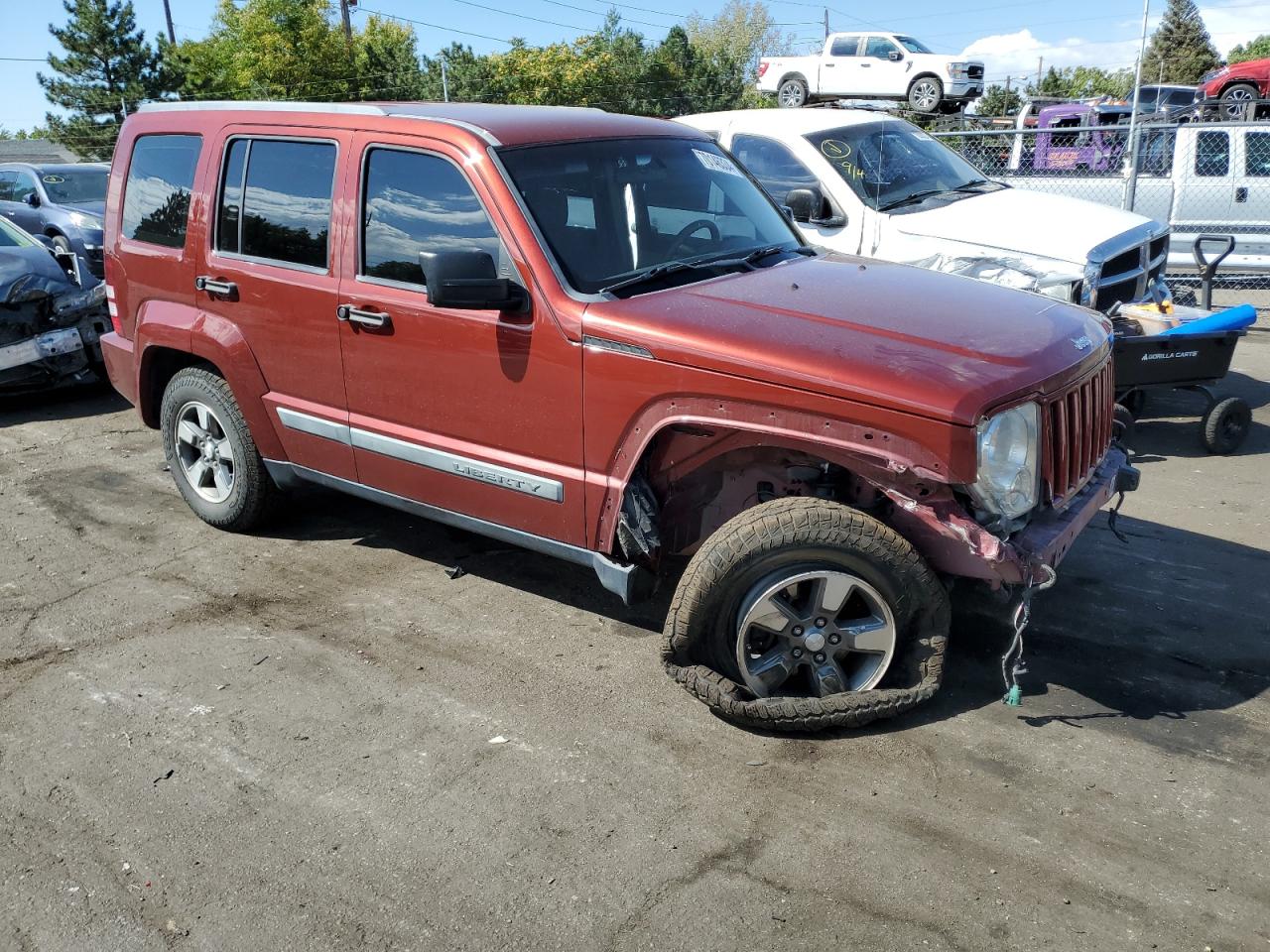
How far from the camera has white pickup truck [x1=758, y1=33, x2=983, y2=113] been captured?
23109 mm

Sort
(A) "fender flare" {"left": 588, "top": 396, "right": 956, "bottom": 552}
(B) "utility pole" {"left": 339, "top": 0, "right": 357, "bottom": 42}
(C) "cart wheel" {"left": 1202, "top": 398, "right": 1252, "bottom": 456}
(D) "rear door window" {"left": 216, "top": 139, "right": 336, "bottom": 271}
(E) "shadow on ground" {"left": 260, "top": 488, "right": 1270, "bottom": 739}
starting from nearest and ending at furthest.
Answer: (A) "fender flare" {"left": 588, "top": 396, "right": 956, "bottom": 552}, (E) "shadow on ground" {"left": 260, "top": 488, "right": 1270, "bottom": 739}, (D) "rear door window" {"left": 216, "top": 139, "right": 336, "bottom": 271}, (C) "cart wheel" {"left": 1202, "top": 398, "right": 1252, "bottom": 456}, (B) "utility pole" {"left": 339, "top": 0, "right": 357, "bottom": 42}

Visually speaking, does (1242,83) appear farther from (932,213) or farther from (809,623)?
(809,623)

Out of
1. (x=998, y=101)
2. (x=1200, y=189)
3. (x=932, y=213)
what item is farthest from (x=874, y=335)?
(x=998, y=101)

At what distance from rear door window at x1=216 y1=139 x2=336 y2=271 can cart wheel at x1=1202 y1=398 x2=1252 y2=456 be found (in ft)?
18.4

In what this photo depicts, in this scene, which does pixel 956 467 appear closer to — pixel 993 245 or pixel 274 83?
pixel 993 245

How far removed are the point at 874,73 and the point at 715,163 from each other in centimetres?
2062

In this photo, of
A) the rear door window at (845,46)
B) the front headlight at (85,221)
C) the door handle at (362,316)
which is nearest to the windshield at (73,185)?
the front headlight at (85,221)

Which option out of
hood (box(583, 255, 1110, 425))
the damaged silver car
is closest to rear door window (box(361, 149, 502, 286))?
hood (box(583, 255, 1110, 425))

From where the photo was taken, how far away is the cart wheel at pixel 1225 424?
696 cm

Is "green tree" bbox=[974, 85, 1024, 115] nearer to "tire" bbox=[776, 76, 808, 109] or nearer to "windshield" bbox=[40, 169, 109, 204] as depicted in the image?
"tire" bbox=[776, 76, 808, 109]

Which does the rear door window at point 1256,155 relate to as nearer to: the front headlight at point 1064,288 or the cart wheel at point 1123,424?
the cart wheel at point 1123,424

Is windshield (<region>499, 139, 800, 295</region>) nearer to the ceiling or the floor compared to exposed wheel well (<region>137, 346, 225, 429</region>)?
nearer to the ceiling

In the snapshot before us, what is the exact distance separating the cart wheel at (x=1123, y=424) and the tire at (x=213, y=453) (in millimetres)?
4102

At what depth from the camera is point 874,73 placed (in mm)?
23609
